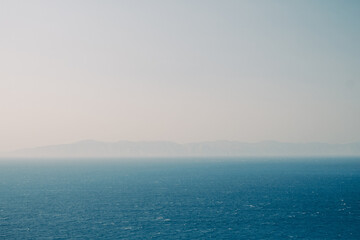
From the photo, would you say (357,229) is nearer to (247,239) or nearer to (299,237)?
(299,237)

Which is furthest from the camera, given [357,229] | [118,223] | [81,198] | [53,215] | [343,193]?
[343,193]

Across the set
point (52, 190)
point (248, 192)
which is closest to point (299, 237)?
point (248, 192)

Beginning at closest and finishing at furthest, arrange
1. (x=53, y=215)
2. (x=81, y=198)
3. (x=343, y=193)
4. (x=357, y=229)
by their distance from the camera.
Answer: (x=357, y=229) < (x=53, y=215) < (x=81, y=198) < (x=343, y=193)

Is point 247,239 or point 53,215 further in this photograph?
point 53,215

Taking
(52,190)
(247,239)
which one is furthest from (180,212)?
(52,190)

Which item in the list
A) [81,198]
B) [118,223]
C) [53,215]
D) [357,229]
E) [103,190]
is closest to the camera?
[357,229]

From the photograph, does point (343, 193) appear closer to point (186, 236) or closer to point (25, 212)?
point (186, 236)

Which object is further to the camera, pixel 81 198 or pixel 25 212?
pixel 81 198

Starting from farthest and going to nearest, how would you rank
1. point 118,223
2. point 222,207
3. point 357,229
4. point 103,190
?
point 103,190, point 222,207, point 118,223, point 357,229

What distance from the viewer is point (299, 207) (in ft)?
334

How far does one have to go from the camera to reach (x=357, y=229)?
247ft

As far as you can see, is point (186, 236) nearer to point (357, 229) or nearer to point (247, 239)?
point (247, 239)

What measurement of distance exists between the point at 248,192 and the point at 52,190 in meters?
99.8

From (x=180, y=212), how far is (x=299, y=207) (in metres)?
45.3
